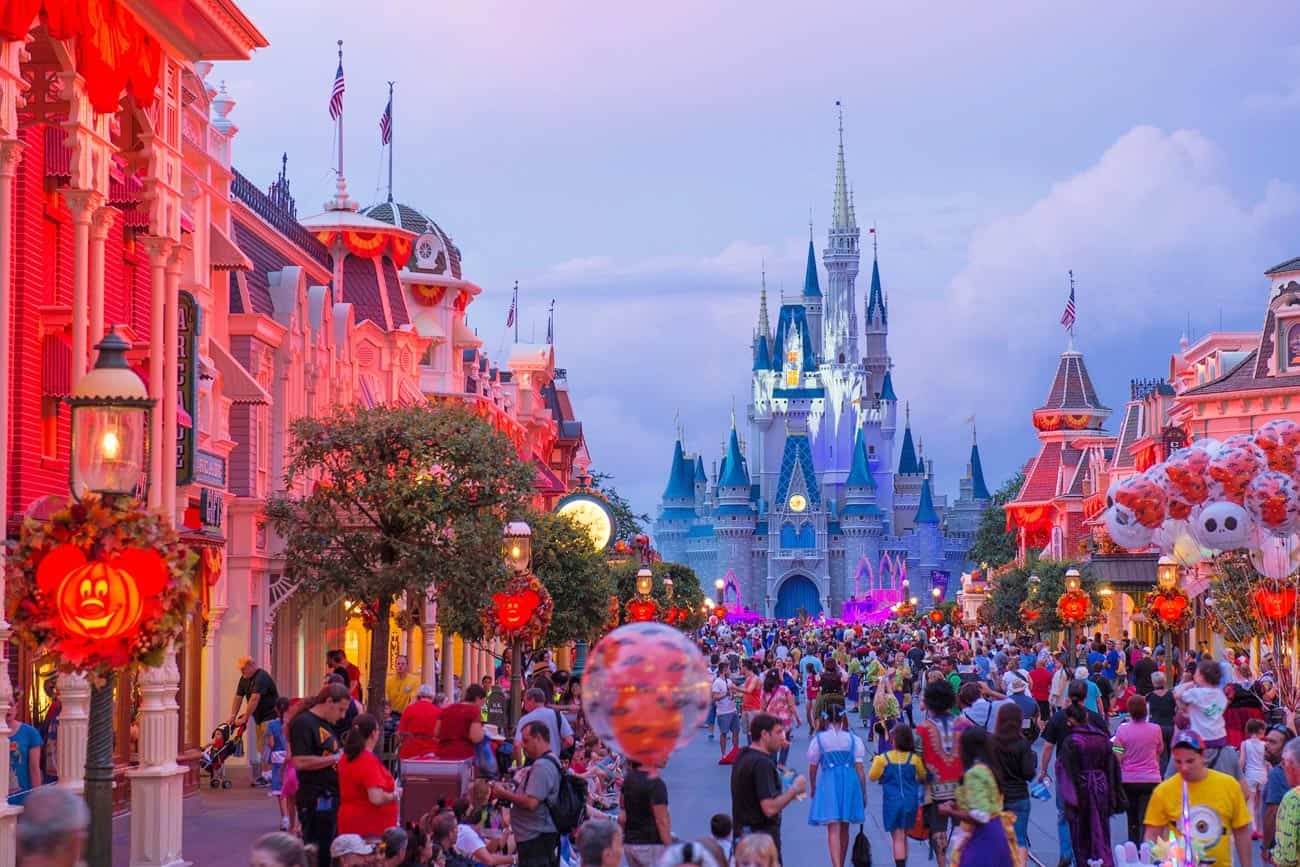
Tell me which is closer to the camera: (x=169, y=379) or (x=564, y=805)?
(x=564, y=805)

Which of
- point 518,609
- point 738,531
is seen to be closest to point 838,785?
point 518,609

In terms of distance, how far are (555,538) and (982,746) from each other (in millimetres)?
28453

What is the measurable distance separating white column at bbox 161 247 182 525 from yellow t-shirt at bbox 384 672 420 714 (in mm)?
9695

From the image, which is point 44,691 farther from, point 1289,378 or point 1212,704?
point 1289,378

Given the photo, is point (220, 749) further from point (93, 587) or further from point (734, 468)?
point (734, 468)

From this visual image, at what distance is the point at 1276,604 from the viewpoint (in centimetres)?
2527

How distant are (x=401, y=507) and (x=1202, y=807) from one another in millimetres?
14907

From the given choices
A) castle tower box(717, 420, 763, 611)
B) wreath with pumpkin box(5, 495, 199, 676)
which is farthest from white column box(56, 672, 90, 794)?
castle tower box(717, 420, 763, 611)

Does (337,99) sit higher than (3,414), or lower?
higher

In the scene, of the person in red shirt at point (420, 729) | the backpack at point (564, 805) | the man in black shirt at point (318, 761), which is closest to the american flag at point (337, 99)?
the person in red shirt at point (420, 729)

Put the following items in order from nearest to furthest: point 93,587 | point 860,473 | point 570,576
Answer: point 93,587, point 570,576, point 860,473

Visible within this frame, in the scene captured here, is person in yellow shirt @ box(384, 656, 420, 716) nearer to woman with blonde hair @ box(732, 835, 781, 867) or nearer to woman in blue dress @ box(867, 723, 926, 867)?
woman in blue dress @ box(867, 723, 926, 867)

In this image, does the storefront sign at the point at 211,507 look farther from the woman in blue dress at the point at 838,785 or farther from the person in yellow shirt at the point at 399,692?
the woman in blue dress at the point at 838,785

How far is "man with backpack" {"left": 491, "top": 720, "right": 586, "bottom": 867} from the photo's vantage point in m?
13.0
